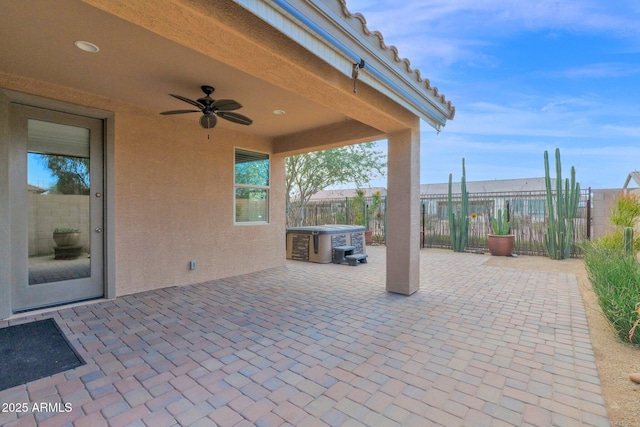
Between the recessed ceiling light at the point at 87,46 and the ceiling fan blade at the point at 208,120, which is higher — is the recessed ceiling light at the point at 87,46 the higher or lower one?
the higher one

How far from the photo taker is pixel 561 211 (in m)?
7.94

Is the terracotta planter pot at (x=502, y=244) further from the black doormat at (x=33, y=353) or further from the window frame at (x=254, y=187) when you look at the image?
the black doormat at (x=33, y=353)

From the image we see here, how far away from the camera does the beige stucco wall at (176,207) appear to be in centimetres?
446

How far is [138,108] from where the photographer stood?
179 inches

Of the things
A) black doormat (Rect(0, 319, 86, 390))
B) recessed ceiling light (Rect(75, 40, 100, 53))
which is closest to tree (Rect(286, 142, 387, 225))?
recessed ceiling light (Rect(75, 40, 100, 53))

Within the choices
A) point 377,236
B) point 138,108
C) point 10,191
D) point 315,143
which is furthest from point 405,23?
point 377,236

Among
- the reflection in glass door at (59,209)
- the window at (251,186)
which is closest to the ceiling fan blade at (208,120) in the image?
the reflection in glass door at (59,209)

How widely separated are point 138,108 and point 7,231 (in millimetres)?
2278

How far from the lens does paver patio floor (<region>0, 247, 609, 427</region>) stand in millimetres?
1863

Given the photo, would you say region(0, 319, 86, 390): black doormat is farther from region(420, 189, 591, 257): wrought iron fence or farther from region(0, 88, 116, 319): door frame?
region(420, 189, 591, 257): wrought iron fence

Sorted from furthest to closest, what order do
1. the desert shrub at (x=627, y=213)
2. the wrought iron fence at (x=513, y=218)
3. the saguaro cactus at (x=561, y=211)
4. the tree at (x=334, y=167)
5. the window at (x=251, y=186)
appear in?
the tree at (x=334, y=167) → the wrought iron fence at (x=513, y=218) → the saguaro cactus at (x=561, y=211) → the window at (x=251, y=186) → the desert shrub at (x=627, y=213)

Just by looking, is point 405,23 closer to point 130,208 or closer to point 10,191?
point 130,208

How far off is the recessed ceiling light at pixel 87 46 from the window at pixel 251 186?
10.5ft

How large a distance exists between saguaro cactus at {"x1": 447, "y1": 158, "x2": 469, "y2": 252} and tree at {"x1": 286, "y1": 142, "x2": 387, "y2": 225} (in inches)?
113
